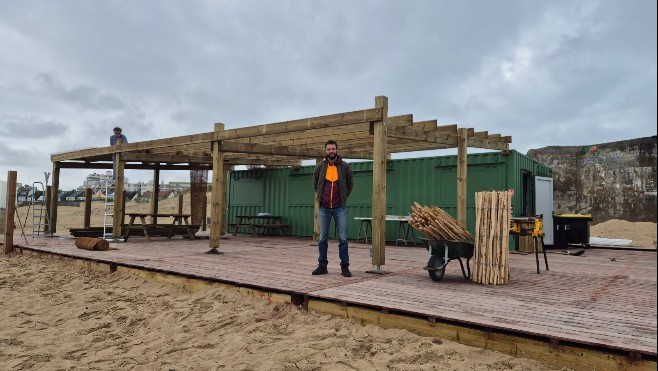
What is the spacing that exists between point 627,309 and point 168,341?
420 centimetres

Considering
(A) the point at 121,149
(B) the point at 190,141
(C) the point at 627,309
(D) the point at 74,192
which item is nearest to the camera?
(C) the point at 627,309

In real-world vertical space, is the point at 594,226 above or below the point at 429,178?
below

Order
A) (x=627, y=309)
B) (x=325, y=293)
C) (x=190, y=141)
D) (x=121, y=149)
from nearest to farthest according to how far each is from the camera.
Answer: (x=627, y=309)
(x=325, y=293)
(x=190, y=141)
(x=121, y=149)

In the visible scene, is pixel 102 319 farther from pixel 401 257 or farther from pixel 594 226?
pixel 594 226

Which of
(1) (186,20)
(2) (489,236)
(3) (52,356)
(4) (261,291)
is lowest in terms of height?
(3) (52,356)

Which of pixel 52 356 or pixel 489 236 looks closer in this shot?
pixel 52 356

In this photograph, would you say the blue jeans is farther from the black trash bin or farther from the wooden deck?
the black trash bin

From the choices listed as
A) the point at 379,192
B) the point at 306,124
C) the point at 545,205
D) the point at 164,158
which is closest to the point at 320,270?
the point at 379,192

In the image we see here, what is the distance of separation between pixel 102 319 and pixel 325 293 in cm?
263

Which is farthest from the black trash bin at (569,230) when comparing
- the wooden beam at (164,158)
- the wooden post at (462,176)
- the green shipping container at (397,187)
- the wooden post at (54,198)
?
the wooden post at (54,198)

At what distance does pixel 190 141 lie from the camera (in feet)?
Result: 30.7

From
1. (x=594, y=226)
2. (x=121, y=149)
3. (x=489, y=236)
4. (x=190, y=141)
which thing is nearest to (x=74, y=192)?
(x=121, y=149)

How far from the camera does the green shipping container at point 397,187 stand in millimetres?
10695

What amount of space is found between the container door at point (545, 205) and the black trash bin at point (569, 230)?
7.3 inches
